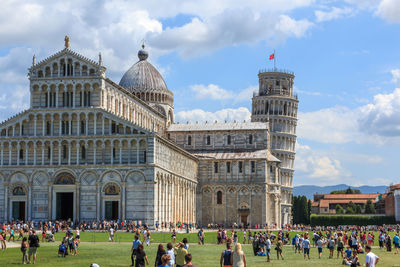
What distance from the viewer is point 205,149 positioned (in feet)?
355

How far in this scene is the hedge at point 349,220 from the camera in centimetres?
12625

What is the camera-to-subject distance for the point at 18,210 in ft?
259

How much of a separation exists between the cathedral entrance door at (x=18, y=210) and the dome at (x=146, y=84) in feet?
106

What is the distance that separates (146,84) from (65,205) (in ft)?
110

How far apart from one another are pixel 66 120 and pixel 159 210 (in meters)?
14.8

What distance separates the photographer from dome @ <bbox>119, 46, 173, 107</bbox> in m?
107

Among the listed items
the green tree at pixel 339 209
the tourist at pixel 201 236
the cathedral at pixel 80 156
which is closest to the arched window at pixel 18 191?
the cathedral at pixel 80 156

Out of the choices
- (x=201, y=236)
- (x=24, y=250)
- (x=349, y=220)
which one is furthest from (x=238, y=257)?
(x=349, y=220)

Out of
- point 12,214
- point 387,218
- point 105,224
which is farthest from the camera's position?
point 387,218

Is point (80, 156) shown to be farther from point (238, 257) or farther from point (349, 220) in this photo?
point (349, 220)

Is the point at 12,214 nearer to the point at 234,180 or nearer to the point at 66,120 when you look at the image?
the point at 66,120

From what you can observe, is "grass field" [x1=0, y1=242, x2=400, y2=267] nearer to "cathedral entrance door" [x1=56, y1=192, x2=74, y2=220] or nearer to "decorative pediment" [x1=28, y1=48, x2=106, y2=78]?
"cathedral entrance door" [x1=56, y1=192, x2=74, y2=220]

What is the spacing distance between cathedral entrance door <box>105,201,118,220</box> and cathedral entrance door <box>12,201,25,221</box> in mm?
10093

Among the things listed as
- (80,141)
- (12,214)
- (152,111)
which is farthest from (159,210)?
(152,111)
